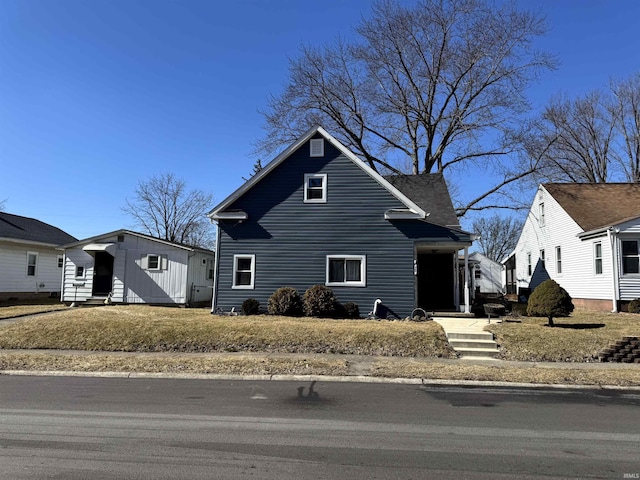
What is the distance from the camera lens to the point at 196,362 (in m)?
10.5

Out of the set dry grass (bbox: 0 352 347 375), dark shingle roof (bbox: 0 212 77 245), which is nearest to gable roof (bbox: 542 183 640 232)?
dry grass (bbox: 0 352 347 375)

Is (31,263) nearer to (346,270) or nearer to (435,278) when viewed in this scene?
(346,270)

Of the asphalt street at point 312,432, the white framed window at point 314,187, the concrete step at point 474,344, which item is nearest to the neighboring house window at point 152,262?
the white framed window at point 314,187

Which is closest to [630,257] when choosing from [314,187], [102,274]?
[314,187]

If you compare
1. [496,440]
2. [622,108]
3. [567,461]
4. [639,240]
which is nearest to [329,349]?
[496,440]

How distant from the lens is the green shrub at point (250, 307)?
56.5ft

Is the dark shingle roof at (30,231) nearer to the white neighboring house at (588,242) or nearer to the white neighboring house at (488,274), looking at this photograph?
the white neighboring house at (588,242)

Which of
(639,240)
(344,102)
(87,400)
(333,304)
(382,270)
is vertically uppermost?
(344,102)

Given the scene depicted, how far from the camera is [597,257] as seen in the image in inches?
816

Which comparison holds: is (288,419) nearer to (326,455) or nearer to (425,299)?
(326,455)

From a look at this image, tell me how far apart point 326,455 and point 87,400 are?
472cm

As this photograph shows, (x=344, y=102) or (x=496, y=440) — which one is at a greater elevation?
(x=344, y=102)

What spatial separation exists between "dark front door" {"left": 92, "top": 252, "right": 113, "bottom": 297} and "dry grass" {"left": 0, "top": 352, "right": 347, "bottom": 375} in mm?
11529

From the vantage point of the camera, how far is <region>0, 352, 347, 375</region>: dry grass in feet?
32.1
